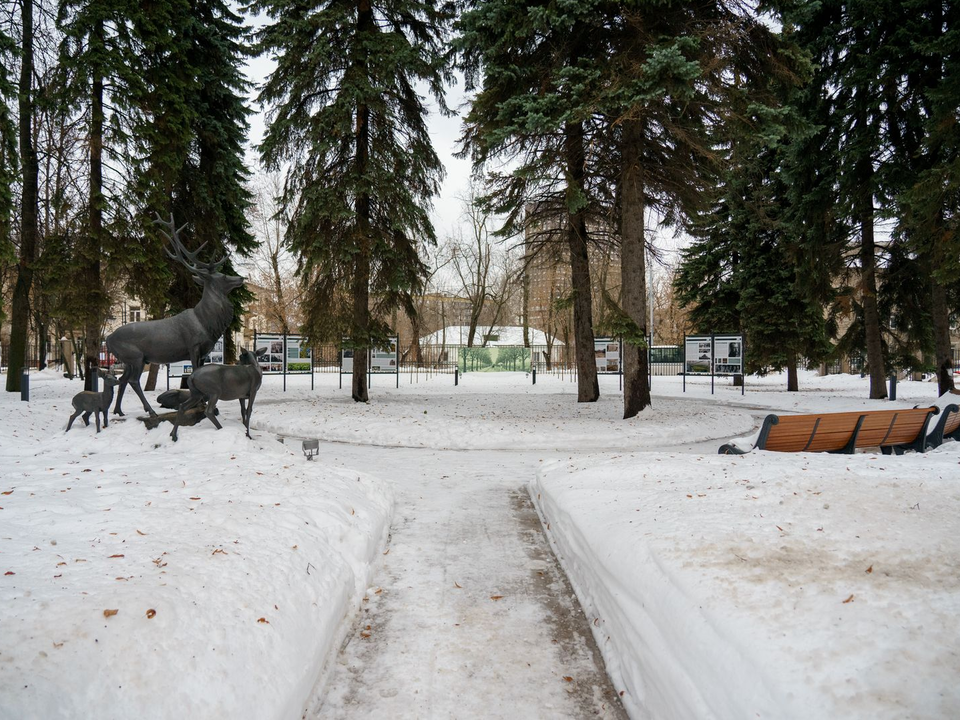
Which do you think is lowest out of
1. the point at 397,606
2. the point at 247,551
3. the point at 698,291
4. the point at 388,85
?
the point at 397,606

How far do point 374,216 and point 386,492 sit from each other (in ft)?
40.3

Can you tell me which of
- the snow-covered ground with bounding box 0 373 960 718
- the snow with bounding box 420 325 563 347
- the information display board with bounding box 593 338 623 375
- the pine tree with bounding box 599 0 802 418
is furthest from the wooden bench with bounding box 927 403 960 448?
the snow with bounding box 420 325 563 347

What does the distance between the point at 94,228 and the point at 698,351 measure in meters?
21.4

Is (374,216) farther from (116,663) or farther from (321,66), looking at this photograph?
(116,663)

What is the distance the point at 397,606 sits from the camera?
13.3 ft

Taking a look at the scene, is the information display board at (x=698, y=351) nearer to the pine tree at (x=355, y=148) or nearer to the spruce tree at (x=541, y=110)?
the spruce tree at (x=541, y=110)

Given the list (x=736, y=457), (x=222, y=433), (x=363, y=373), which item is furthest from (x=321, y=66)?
(x=736, y=457)

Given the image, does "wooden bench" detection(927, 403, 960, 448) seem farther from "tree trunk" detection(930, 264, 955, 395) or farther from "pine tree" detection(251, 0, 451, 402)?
"pine tree" detection(251, 0, 451, 402)

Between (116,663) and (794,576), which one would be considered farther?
(794,576)

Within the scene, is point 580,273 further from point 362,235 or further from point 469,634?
point 469,634

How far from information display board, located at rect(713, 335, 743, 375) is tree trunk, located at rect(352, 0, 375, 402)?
13862 mm

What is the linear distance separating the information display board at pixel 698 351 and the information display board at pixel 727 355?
222 mm

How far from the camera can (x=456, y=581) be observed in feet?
14.7

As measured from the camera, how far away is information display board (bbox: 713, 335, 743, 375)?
22.0m
